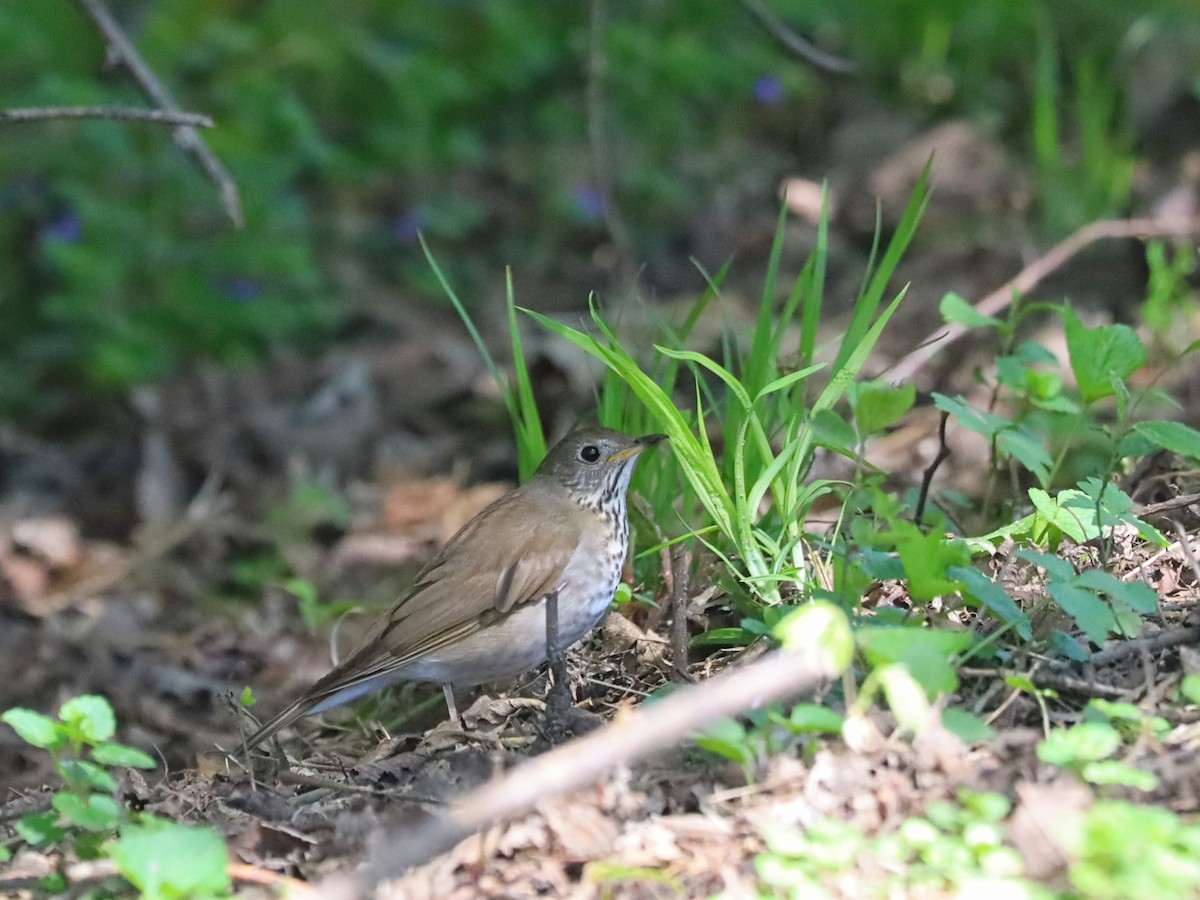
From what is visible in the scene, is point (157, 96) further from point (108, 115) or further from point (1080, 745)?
point (1080, 745)

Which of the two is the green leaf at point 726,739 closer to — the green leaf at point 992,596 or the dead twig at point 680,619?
the green leaf at point 992,596

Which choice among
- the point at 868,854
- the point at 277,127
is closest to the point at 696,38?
the point at 277,127

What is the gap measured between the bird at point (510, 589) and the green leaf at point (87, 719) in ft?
3.06

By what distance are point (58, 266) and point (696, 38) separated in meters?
4.13

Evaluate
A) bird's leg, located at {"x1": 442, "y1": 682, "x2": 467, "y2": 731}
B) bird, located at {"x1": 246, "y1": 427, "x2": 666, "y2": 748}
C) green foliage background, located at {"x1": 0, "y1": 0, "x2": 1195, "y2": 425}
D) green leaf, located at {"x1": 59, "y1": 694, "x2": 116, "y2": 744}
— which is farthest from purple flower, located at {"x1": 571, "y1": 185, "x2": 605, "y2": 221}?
green leaf, located at {"x1": 59, "y1": 694, "x2": 116, "y2": 744}

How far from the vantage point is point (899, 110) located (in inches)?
339

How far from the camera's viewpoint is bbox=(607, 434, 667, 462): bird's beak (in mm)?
3879

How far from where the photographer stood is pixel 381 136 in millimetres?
8172

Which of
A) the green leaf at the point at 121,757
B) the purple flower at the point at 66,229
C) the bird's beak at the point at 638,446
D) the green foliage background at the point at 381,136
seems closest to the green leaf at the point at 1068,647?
the bird's beak at the point at 638,446

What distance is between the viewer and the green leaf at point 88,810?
258cm

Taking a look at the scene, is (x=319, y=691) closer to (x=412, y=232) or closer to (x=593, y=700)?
(x=593, y=700)

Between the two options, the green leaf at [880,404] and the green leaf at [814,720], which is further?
the green leaf at [880,404]

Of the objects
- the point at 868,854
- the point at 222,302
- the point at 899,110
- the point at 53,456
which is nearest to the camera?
the point at 868,854

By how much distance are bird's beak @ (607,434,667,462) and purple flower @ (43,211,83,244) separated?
4.13 m
